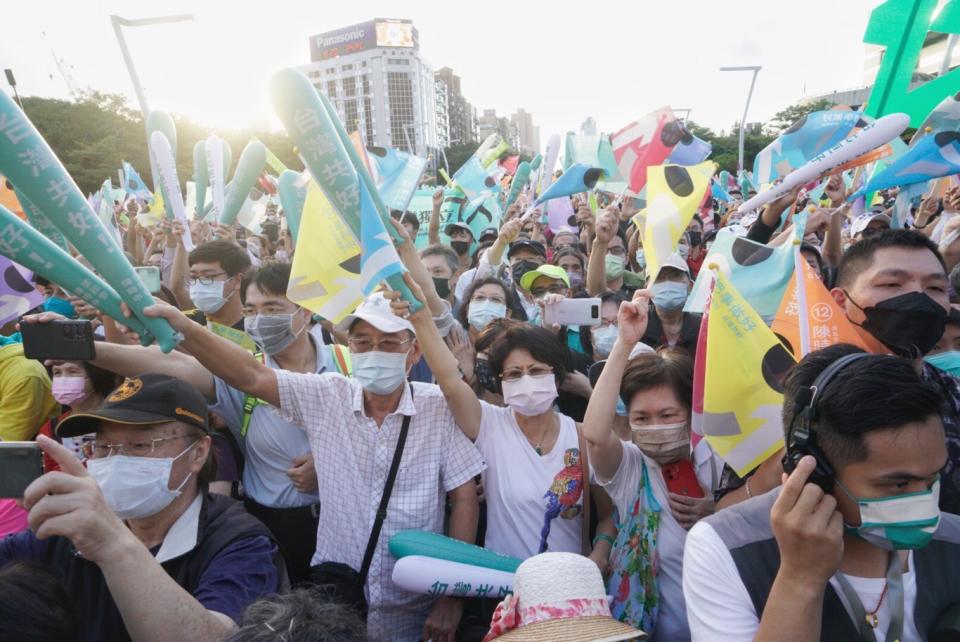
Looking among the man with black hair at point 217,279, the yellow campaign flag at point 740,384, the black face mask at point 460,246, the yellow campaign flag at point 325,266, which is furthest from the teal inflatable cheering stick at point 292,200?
the black face mask at point 460,246

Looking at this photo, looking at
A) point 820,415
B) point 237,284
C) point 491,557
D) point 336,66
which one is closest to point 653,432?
point 491,557

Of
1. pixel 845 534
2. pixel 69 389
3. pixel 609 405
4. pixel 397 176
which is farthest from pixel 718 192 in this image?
pixel 845 534

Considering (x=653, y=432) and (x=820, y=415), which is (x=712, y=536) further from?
(x=653, y=432)

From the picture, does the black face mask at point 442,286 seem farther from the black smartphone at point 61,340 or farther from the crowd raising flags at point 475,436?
the black smartphone at point 61,340

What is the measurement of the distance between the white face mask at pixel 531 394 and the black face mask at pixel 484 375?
0.34m

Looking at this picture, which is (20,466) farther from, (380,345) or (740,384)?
(740,384)

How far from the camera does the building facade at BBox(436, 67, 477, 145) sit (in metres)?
116

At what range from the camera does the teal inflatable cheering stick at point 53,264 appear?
1.73 metres

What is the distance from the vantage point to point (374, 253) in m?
2.09

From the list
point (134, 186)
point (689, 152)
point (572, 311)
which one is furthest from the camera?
point (134, 186)

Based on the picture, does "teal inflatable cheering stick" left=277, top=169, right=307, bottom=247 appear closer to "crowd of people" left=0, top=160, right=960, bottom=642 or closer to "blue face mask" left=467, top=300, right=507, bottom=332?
"crowd of people" left=0, top=160, right=960, bottom=642

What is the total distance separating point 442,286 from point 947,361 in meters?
3.16

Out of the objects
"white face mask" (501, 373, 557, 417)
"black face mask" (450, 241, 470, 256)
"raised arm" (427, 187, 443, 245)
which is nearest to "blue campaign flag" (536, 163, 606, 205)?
"raised arm" (427, 187, 443, 245)

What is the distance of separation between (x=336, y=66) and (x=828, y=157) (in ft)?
345
